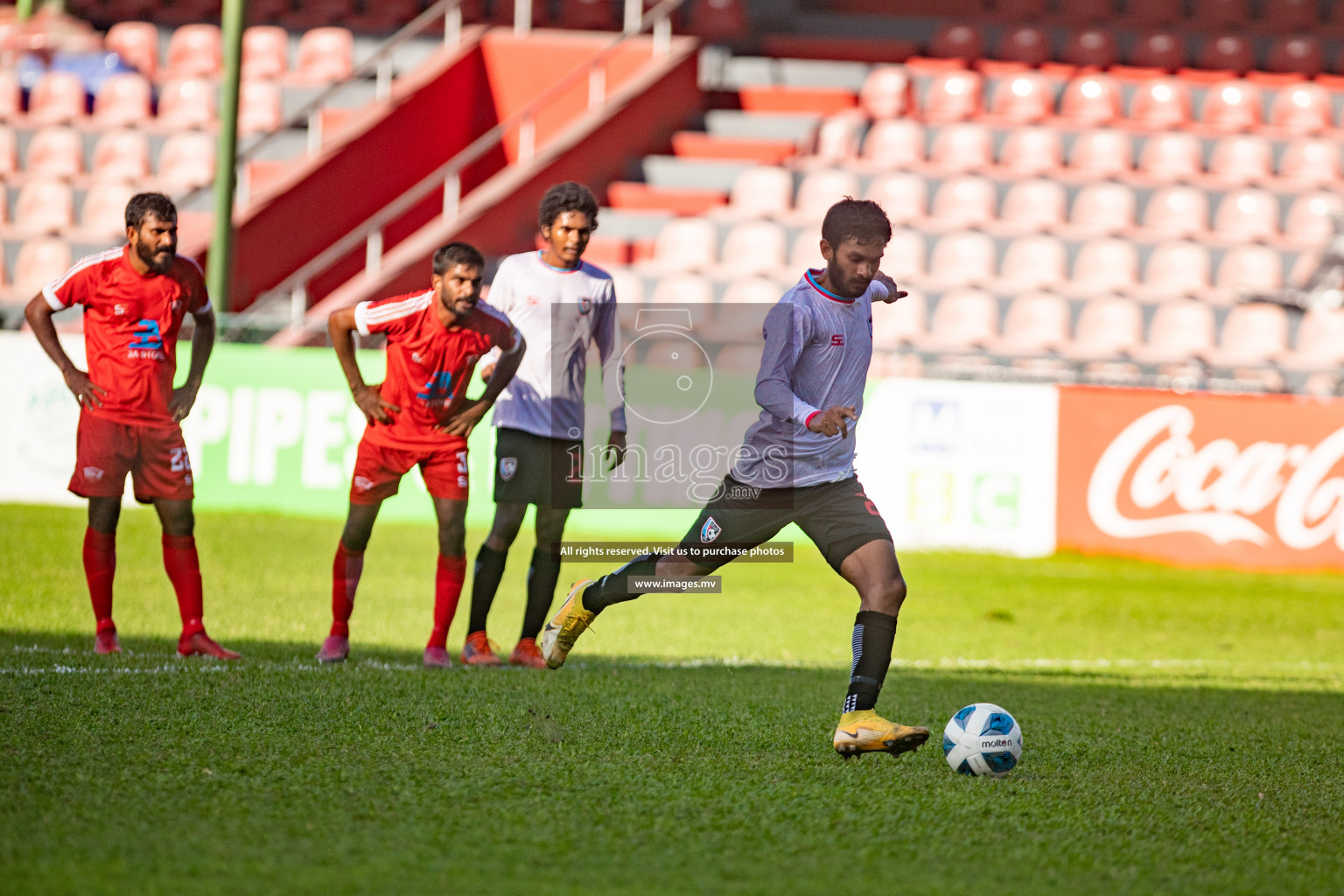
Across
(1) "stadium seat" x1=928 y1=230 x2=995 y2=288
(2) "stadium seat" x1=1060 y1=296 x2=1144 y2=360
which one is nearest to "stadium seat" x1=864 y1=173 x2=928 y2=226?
(1) "stadium seat" x1=928 y1=230 x2=995 y2=288

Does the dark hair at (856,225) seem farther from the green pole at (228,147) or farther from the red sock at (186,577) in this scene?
the green pole at (228,147)

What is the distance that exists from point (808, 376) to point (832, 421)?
1.42ft

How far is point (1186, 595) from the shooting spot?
1118 centimetres

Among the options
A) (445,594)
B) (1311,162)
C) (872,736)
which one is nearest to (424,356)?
(445,594)

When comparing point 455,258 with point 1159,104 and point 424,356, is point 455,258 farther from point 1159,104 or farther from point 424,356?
point 1159,104

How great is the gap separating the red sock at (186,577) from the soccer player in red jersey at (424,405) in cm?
61

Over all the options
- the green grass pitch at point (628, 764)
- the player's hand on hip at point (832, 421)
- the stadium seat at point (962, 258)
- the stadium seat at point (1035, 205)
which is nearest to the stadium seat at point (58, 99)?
the stadium seat at point (962, 258)

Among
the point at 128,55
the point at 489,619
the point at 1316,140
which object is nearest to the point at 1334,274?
the point at 1316,140

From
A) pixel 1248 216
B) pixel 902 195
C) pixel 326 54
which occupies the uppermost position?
pixel 326 54

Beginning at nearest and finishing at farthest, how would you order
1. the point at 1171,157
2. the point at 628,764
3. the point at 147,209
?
the point at 628,764 → the point at 147,209 → the point at 1171,157

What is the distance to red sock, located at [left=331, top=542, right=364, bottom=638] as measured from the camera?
661 centimetres

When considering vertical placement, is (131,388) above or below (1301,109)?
below

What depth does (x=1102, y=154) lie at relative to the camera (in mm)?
17922

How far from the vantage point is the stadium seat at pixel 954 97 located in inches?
736
